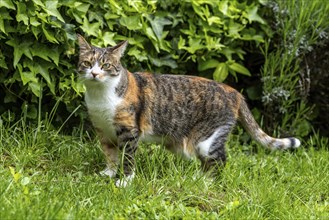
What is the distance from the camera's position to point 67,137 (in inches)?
239

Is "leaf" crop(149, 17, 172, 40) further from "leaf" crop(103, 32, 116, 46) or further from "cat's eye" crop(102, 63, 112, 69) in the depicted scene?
"cat's eye" crop(102, 63, 112, 69)

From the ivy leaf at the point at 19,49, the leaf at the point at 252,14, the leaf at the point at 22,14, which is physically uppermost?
the leaf at the point at 22,14

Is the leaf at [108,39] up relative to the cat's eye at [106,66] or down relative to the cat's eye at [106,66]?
down

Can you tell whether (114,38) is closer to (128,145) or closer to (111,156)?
(111,156)

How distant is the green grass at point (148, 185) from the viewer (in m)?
4.44

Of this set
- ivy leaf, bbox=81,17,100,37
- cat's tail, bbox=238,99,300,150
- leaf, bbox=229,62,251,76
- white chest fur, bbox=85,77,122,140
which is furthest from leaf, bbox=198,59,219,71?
white chest fur, bbox=85,77,122,140

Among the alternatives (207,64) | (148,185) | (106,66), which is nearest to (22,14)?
(106,66)

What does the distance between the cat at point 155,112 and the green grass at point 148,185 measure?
0.16m

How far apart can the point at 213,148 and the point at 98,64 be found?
121 cm

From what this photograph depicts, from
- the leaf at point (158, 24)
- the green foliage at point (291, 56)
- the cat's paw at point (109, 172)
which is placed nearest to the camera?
the cat's paw at point (109, 172)

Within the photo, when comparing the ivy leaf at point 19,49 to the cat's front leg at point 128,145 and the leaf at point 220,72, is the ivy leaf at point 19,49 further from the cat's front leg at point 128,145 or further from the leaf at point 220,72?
the leaf at point 220,72

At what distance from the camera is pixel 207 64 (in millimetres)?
7086

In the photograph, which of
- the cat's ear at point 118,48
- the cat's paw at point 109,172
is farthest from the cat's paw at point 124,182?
the cat's ear at point 118,48

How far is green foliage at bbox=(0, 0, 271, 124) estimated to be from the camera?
5.86 m
